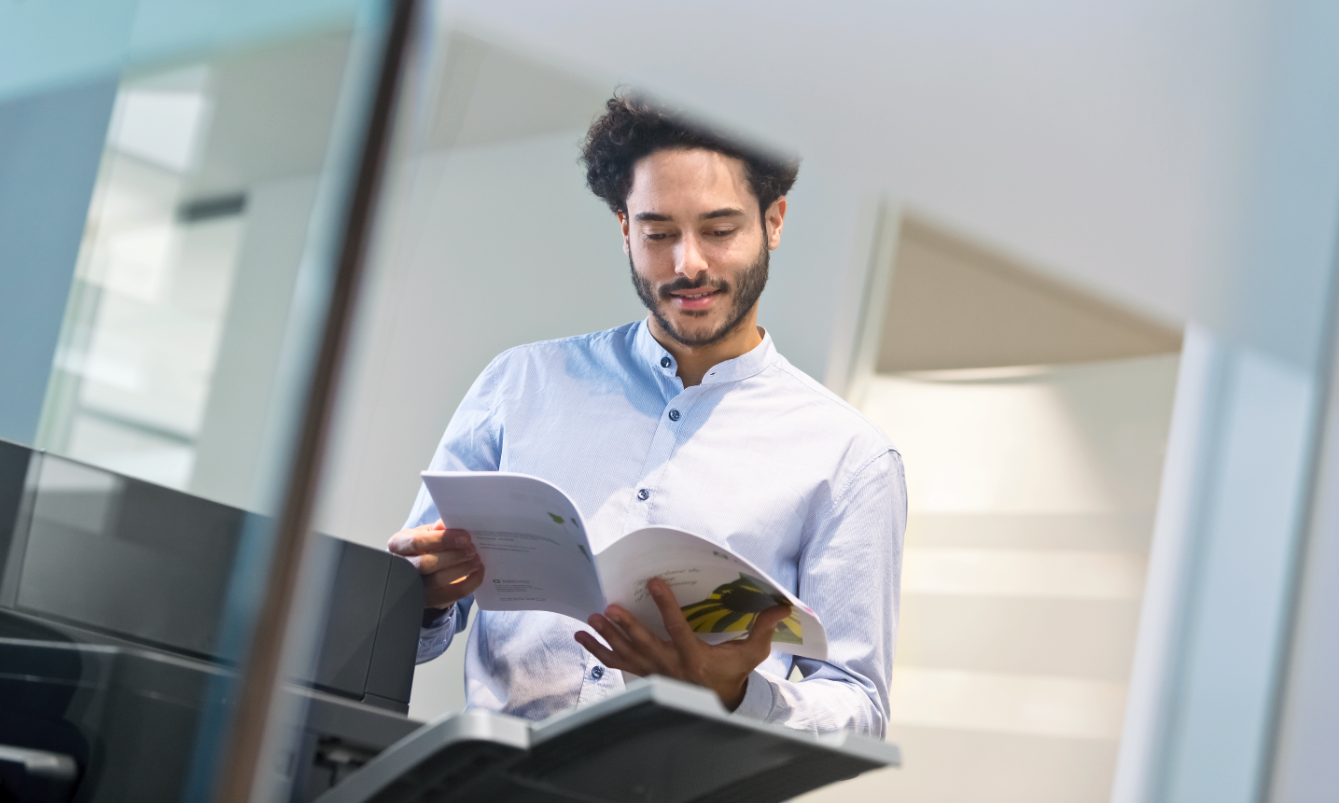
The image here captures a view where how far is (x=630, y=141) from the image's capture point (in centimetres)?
176

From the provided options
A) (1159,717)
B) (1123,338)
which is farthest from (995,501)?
(1159,717)

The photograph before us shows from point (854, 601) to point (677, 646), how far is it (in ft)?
1.49

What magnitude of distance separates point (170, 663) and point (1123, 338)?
2.10 m

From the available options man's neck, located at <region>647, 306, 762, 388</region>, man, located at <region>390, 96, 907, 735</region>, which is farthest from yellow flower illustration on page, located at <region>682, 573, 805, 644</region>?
man's neck, located at <region>647, 306, 762, 388</region>

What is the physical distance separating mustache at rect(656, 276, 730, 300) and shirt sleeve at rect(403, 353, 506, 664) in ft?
0.78

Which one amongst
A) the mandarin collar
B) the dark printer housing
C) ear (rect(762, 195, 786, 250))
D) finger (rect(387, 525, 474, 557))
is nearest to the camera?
the dark printer housing

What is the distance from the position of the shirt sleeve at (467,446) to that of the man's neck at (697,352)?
217mm

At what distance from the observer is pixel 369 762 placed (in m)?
0.89

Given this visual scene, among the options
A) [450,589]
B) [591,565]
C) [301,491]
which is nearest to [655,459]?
[450,589]

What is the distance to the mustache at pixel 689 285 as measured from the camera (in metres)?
1.67

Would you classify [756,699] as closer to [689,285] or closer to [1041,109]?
[689,285]

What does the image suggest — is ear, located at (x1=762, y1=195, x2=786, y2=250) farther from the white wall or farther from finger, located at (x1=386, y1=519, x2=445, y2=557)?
finger, located at (x1=386, y1=519, x2=445, y2=557)

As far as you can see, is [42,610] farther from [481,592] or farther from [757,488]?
[757,488]

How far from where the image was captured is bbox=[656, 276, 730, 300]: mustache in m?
1.67
